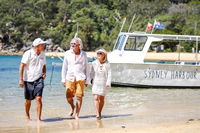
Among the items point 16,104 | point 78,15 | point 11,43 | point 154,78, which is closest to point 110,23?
point 78,15

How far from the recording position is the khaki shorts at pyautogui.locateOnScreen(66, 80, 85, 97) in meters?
9.48

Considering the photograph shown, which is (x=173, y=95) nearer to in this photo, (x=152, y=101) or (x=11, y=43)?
(x=152, y=101)

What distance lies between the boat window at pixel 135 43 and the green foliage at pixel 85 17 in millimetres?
43927

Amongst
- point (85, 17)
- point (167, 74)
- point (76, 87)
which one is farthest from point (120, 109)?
point (85, 17)

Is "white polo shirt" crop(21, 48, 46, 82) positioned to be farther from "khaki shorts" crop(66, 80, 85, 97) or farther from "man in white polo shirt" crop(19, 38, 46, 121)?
"khaki shorts" crop(66, 80, 85, 97)

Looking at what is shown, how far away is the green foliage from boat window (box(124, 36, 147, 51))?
43.9m

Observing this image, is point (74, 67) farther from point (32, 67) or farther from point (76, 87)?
point (32, 67)

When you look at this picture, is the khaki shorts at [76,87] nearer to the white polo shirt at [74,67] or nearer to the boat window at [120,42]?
the white polo shirt at [74,67]

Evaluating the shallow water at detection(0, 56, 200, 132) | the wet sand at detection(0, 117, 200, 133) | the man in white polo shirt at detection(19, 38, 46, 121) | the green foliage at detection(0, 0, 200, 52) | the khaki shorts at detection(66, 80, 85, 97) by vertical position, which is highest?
the green foliage at detection(0, 0, 200, 52)

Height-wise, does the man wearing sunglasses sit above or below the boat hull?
above

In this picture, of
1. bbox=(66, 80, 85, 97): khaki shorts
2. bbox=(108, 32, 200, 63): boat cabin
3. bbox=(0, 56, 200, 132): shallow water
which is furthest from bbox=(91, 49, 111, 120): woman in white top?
bbox=(108, 32, 200, 63): boat cabin

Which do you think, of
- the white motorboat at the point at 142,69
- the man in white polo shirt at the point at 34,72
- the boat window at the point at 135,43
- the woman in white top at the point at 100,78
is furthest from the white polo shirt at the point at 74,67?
the boat window at the point at 135,43

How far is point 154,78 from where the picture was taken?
707 inches

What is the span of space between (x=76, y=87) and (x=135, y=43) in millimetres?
9197
